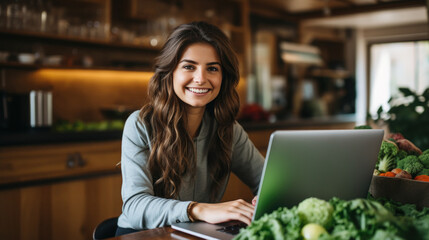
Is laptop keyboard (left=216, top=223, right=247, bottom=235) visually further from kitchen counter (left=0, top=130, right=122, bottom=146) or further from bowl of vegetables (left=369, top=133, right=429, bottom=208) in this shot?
kitchen counter (left=0, top=130, right=122, bottom=146)

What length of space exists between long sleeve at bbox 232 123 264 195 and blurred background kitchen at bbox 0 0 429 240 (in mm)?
→ 187

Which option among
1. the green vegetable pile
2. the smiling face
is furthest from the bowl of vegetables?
the smiling face

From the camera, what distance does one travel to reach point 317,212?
904 mm

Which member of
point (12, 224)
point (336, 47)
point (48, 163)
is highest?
point (336, 47)

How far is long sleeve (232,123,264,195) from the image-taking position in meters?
1.86

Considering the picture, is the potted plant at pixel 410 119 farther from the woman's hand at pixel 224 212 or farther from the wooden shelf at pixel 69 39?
the wooden shelf at pixel 69 39

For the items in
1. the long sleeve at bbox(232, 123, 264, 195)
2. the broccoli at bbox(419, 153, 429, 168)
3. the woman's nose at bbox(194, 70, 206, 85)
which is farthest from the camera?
the long sleeve at bbox(232, 123, 264, 195)

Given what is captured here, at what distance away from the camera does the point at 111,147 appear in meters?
3.08

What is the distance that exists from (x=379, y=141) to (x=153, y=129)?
2.66 ft

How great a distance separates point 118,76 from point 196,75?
286 centimetres

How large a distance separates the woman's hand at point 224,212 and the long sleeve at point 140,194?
0.04 meters

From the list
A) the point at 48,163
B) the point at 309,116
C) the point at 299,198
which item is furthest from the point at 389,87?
the point at 299,198

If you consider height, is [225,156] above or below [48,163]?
above

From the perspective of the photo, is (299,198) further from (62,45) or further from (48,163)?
(62,45)
